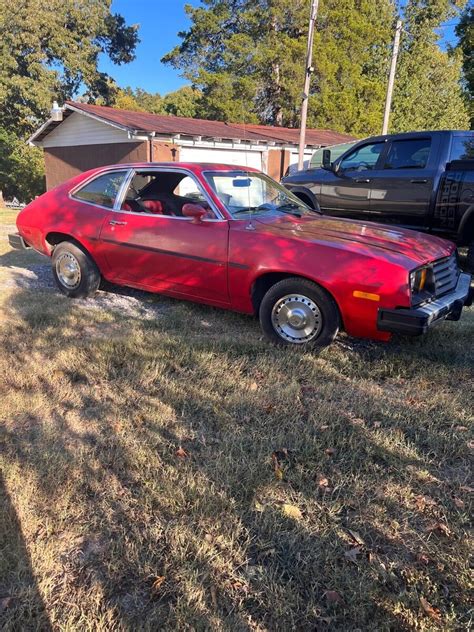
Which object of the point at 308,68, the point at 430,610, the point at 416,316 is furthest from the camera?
the point at 308,68

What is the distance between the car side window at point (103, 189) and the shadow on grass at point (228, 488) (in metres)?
2.11

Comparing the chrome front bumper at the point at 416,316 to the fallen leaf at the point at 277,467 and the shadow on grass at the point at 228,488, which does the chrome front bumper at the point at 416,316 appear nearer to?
the shadow on grass at the point at 228,488

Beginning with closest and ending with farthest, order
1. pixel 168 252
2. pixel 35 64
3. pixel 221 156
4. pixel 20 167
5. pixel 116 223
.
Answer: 1. pixel 168 252
2. pixel 116 223
3. pixel 221 156
4. pixel 20 167
5. pixel 35 64

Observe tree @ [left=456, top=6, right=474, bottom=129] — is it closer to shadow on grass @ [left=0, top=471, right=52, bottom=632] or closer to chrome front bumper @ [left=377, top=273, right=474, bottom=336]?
chrome front bumper @ [left=377, top=273, right=474, bottom=336]

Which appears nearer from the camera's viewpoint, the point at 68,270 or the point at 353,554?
the point at 353,554

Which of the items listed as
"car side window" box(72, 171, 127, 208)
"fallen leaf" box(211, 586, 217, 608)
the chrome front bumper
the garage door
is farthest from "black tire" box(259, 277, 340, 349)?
the garage door

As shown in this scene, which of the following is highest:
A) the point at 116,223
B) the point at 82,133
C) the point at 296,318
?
the point at 82,133

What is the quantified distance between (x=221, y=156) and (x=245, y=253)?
14.3 metres

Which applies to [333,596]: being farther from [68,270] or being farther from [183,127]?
[183,127]

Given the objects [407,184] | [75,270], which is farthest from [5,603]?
[407,184]

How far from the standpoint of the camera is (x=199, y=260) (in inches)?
181

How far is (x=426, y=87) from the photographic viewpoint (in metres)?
31.0

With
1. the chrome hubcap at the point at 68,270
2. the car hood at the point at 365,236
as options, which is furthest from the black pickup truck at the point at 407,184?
the chrome hubcap at the point at 68,270

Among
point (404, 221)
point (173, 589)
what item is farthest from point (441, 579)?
point (404, 221)
